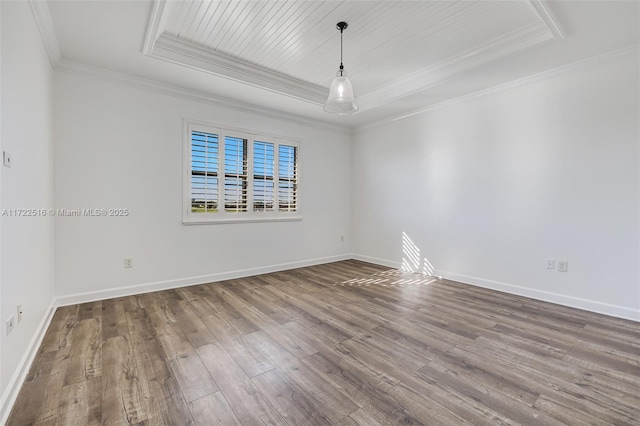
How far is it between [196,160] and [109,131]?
1.01 meters

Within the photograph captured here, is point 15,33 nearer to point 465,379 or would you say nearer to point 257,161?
point 257,161

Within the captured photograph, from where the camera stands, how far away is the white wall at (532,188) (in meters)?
2.92

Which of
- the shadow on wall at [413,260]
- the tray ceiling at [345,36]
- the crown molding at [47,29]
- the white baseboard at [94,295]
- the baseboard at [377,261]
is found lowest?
the white baseboard at [94,295]

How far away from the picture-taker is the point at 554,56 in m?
2.97

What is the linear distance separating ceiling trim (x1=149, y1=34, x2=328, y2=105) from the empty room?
24 mm

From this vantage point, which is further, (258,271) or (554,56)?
(258,271)

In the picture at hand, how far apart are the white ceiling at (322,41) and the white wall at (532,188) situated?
39 centimetres

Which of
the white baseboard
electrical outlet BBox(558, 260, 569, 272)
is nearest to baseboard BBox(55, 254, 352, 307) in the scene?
the white baseboard

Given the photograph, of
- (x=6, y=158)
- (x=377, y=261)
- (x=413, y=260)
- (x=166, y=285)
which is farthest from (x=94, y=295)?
(x=413, y=260)

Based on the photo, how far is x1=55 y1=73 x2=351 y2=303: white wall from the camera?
319 cm

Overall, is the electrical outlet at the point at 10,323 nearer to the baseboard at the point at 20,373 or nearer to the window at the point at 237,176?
the baseboard at the point at 20,373

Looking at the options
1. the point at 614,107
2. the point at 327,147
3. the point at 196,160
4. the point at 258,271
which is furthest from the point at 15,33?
the point at 614,107

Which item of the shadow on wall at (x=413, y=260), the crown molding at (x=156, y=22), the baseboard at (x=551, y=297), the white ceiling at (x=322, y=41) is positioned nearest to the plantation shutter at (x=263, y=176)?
the white ceiling at (x=322, y=41)

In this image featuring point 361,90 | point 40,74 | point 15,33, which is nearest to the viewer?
point 15,33
